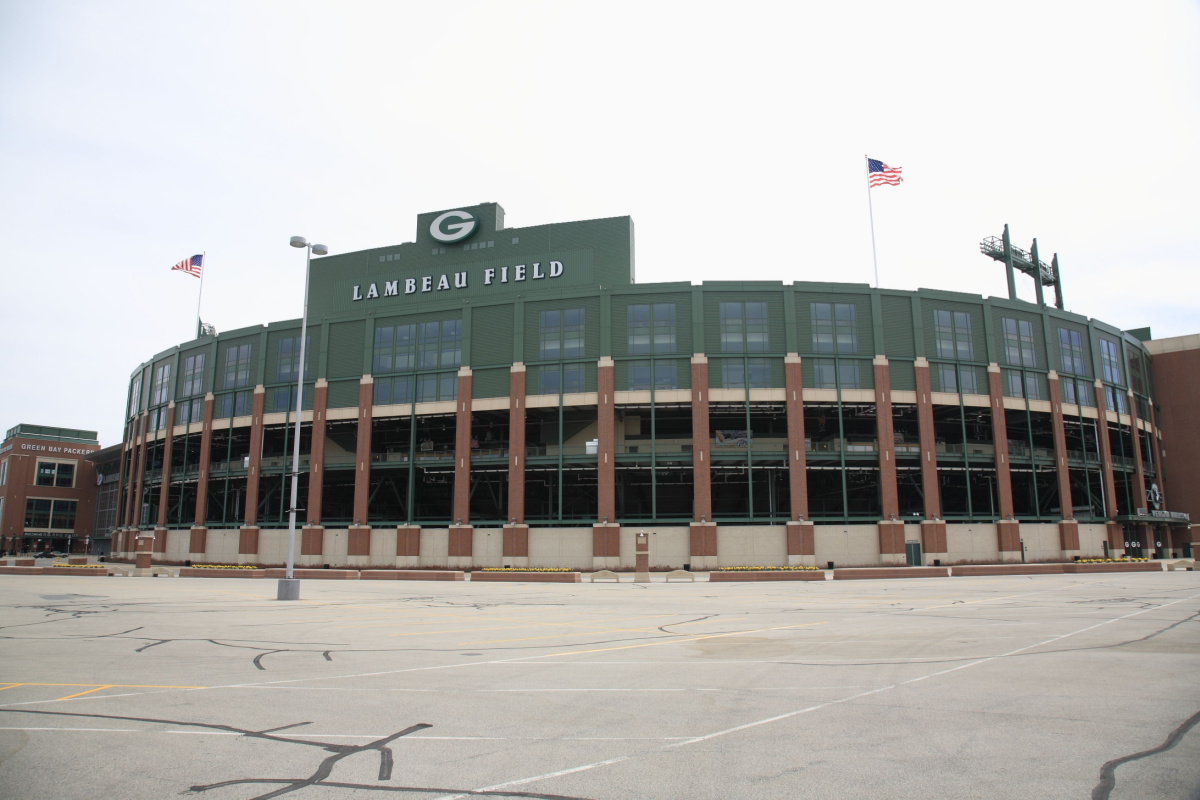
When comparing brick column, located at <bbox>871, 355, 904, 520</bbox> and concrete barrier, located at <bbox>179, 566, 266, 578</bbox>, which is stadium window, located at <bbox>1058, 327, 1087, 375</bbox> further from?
concrete barrier, located at <bbox>179, 566, 266, 578</bbox>

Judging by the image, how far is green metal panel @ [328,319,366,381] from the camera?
65.2m

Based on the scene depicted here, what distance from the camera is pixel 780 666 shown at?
13055 millimetres

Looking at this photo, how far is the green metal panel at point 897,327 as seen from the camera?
196 feet

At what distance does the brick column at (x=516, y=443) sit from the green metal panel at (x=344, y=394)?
14131 millimetres

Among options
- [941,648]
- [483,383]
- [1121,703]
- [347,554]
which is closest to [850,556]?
[483,383]

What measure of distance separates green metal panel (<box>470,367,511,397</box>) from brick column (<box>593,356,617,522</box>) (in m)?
7.55

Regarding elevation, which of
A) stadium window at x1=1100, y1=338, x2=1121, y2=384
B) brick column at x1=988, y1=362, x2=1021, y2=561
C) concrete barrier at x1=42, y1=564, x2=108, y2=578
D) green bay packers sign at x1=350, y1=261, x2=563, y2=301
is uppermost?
green bay packers sign at x1=350, y1=261, x2=563, y2=301

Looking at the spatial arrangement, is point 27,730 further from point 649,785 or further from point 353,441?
point 353,441

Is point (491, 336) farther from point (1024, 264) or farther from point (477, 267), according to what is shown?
point (1024, 264)

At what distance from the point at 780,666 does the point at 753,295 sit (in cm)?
4887

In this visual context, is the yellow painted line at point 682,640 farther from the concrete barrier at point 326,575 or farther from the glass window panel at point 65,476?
the glass window panel at point 65,476

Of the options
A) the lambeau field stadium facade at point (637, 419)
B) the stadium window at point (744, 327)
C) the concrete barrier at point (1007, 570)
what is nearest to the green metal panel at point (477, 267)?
the lambeau field stadium facade at point (637, 419)

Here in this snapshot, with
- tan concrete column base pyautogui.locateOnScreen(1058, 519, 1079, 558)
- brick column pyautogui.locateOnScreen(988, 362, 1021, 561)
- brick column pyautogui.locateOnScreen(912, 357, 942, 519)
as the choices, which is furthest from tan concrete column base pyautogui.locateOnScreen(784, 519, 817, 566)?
tan concrete column base pyautogui.locateOnScreen(1058, 519, 1079, 558)

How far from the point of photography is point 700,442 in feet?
185
